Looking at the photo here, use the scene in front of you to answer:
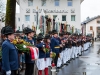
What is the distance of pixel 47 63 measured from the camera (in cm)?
1124

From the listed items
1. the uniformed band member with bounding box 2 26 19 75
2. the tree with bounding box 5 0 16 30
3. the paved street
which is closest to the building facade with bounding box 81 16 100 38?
the paved street

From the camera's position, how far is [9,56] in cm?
708

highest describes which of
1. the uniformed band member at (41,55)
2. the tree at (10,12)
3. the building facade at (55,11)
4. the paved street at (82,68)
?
the building facade at (55,11)

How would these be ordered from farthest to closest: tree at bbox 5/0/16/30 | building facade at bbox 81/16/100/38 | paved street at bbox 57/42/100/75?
building facade at bbox 81/16/100/38, tree at bbox 5/0/16/30, paved street at bbox 57/42/100/75

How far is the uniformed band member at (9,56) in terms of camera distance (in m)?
6.84

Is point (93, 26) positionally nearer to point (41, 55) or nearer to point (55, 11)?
point (55, 11)

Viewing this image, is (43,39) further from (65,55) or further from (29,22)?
(29,22)

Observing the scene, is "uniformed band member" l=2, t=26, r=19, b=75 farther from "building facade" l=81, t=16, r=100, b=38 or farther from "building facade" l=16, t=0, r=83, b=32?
"building facade" l=81, t=16, r=100, b=38

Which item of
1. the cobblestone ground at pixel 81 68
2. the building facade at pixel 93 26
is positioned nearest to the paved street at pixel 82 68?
the cobblestone ground at pixel 81 68

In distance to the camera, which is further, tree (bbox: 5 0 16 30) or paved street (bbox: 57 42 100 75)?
tree (bbox: 5 0 16 30)

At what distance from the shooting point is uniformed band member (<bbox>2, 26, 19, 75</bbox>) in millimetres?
6844

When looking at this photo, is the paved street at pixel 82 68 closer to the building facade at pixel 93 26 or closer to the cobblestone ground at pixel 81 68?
the cobblestone ground at pixel 81 68

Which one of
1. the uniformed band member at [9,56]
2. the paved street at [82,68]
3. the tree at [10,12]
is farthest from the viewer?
the tree at [10,12]

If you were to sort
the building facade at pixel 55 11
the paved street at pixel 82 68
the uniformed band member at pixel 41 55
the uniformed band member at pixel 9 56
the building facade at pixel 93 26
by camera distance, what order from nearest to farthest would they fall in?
1. the uniformed band member at pixel 9 56
2. the uniformed band member at pixel 41 55
3. the paved street at pixel 82 68
4. the building facade at pixel 55 11
5. the building facade at pixel 93 26
